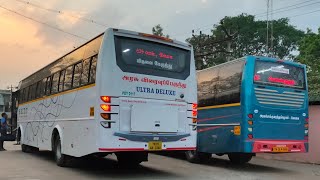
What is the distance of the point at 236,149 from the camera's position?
12266 mm

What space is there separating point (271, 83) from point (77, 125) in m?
5.50

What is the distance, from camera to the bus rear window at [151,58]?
10047 millimetres

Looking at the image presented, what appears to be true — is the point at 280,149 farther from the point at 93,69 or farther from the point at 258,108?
the point at 93,69

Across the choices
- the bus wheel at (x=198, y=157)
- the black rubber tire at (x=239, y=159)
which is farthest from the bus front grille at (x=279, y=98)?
the bus wheel at (x=198, y=157)

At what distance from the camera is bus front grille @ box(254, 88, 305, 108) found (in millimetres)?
12227

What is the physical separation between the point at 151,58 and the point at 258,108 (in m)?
3.58

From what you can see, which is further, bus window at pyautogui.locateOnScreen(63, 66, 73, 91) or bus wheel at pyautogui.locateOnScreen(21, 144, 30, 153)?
bus wheel at pyautogui.locateOnScreen(21, 144, 30, 153)

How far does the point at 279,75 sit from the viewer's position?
12.6 meters

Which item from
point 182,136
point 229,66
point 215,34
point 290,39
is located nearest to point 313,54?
point 215,34

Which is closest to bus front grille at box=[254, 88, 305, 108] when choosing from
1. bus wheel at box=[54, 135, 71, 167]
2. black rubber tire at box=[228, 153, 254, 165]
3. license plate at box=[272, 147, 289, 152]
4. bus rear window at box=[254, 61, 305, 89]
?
bus rear window at box=[254, 61, 305, 89]

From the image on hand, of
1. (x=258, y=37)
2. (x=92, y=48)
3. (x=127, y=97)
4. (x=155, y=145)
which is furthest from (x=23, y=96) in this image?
(x=258, y=37)

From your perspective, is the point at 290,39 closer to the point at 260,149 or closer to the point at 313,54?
the point at 313,54

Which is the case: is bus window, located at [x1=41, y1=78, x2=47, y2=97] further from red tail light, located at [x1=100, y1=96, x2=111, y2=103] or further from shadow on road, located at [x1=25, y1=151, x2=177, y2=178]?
red tail light, located at [x1=100, y1=96, x2=111, y2=103]

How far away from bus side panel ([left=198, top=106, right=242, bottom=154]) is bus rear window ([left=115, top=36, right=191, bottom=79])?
2311 mm
